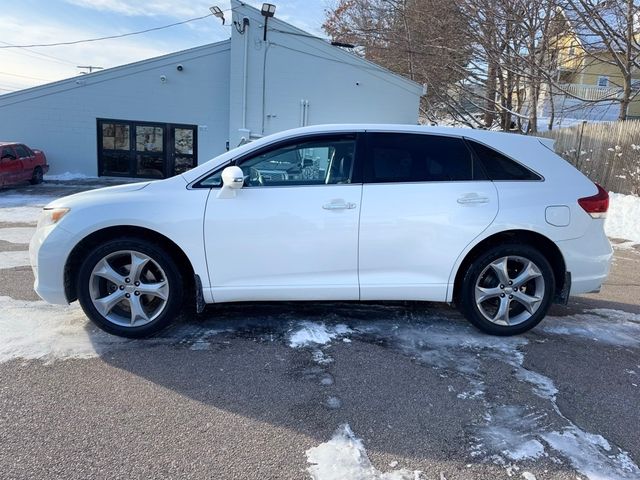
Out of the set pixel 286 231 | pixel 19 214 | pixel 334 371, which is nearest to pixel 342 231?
pixel 286 231

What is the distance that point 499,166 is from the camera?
393 centimetres

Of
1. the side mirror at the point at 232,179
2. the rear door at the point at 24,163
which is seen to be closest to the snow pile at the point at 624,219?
the side mirror at the point at 232,179

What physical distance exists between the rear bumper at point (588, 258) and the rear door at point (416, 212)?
2.47 ft

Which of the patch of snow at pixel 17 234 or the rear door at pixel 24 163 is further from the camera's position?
the rear door at pixel 24 163

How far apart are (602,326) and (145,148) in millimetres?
18026

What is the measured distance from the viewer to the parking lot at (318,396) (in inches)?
94.5

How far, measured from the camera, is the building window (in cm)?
1881

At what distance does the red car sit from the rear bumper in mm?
16206

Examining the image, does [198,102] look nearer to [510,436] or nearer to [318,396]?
[318,396]

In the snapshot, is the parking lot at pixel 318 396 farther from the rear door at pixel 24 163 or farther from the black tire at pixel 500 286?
the rear door at pixel 24 163

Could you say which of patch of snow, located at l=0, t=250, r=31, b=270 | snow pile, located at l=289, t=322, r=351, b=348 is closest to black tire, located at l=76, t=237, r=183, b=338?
snow pile, located at l=289, t=322, r=351, b=348

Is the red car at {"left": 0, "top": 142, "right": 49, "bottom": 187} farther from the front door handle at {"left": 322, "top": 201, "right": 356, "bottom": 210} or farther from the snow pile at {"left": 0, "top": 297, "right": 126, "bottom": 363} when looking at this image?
the front door handle at {"left": 322, "top": 201, "right": 356, "bottom": 210}

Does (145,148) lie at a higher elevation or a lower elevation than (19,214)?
higher

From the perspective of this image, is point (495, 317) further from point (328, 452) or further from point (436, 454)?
point (328, 452)
